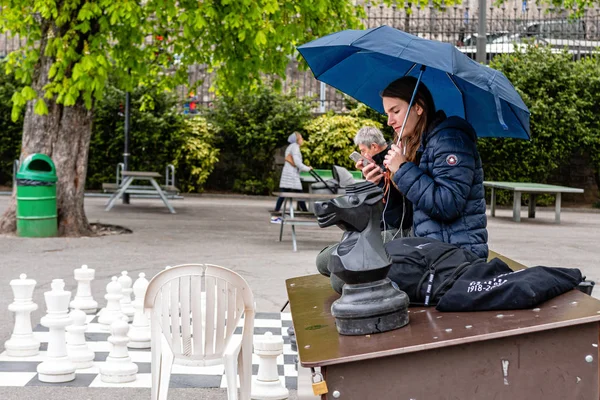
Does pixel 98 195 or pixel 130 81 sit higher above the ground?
pixel 130 81

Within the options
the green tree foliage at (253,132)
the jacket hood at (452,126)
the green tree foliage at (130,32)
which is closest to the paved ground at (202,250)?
the jacket hood at (452,126)

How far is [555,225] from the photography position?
1730 cm

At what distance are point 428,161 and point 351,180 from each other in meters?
10.00

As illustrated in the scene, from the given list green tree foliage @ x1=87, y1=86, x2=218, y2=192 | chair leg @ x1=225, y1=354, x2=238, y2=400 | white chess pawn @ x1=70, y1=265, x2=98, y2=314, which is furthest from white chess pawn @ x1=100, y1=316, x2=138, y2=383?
green tree foliage @ x1=87, y1=86, x2=218, y2=192

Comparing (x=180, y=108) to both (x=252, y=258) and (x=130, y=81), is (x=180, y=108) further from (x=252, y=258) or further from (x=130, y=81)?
(x=252, y=258)

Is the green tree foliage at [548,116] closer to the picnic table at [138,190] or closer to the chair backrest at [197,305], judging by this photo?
the picnic table at [138,190]

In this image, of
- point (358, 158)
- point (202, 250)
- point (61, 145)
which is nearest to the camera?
point (358, 158)

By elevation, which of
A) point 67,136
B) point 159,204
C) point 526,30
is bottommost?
A: point 159,204

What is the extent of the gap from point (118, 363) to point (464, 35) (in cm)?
2141

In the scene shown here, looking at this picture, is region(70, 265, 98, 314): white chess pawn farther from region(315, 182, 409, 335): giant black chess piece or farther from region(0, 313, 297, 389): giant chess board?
region(315, 182, 409, 335): giant black chess piece

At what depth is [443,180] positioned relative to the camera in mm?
4008

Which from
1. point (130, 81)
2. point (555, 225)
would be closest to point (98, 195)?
point (130, 81)

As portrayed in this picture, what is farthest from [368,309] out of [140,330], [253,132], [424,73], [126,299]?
[253,132]

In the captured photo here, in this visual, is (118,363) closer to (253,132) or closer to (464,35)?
(253,132)
